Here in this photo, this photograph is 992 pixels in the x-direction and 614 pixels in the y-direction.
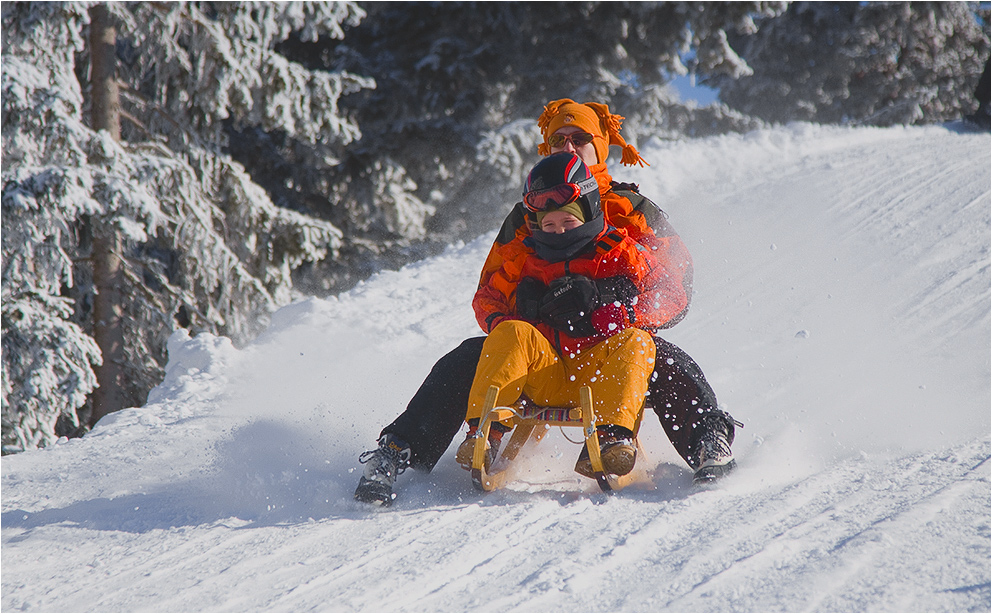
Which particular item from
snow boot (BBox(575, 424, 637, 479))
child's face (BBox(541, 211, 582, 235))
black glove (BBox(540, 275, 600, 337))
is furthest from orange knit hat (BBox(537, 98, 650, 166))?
snow boot (BBox(575, 424, 637, 479))

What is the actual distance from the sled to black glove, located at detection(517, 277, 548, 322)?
0.29 meters

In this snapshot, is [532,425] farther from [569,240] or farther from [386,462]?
[569,240]

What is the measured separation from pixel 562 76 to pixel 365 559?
921 cm

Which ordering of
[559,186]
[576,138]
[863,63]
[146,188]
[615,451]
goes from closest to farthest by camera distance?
[615,451]
[559,186]
[576,138]
[146,188]
[863,63]

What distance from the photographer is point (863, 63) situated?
1545 centimetres

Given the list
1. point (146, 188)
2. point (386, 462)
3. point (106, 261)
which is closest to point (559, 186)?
point (386, 462)

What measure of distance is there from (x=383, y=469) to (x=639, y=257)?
1.10m

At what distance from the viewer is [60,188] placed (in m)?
4.96

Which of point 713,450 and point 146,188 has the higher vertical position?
point 146,188

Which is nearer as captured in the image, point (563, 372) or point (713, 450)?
point (713, 450)

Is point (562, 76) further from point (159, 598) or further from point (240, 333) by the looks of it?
point (159, 598)

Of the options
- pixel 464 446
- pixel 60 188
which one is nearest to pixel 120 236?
pixel 60 188

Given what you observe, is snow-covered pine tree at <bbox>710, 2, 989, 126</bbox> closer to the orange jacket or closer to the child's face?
the orange jacket

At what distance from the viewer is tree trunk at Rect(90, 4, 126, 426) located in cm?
591
